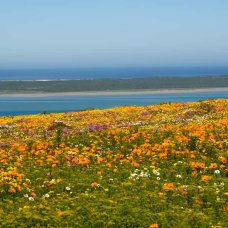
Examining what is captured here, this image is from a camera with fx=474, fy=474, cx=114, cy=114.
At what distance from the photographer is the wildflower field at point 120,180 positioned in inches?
372

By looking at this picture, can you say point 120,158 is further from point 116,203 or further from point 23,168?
point 116,203

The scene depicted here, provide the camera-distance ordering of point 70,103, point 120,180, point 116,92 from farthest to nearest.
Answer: point 116,92 < point 70,103 < point 120,180

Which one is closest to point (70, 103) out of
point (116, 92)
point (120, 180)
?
point (116, 92)

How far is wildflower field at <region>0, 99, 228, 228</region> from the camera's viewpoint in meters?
9.44

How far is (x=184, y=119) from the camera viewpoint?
87.0ft

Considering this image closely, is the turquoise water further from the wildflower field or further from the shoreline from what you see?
the wildflower field

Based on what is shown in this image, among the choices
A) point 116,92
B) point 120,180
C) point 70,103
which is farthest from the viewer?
point 116,92

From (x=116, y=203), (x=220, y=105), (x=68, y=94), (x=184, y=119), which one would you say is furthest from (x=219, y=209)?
(x=68, y=94)

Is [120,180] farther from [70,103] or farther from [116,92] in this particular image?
[116,92]

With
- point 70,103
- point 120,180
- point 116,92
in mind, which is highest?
point 120,180

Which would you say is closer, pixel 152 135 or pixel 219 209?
pixel 219 209

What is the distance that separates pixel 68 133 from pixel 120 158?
6470 mm

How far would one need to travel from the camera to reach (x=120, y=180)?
1330cm

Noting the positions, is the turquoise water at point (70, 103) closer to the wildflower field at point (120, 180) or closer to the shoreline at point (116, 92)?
the shoreline at point (116, 92)
